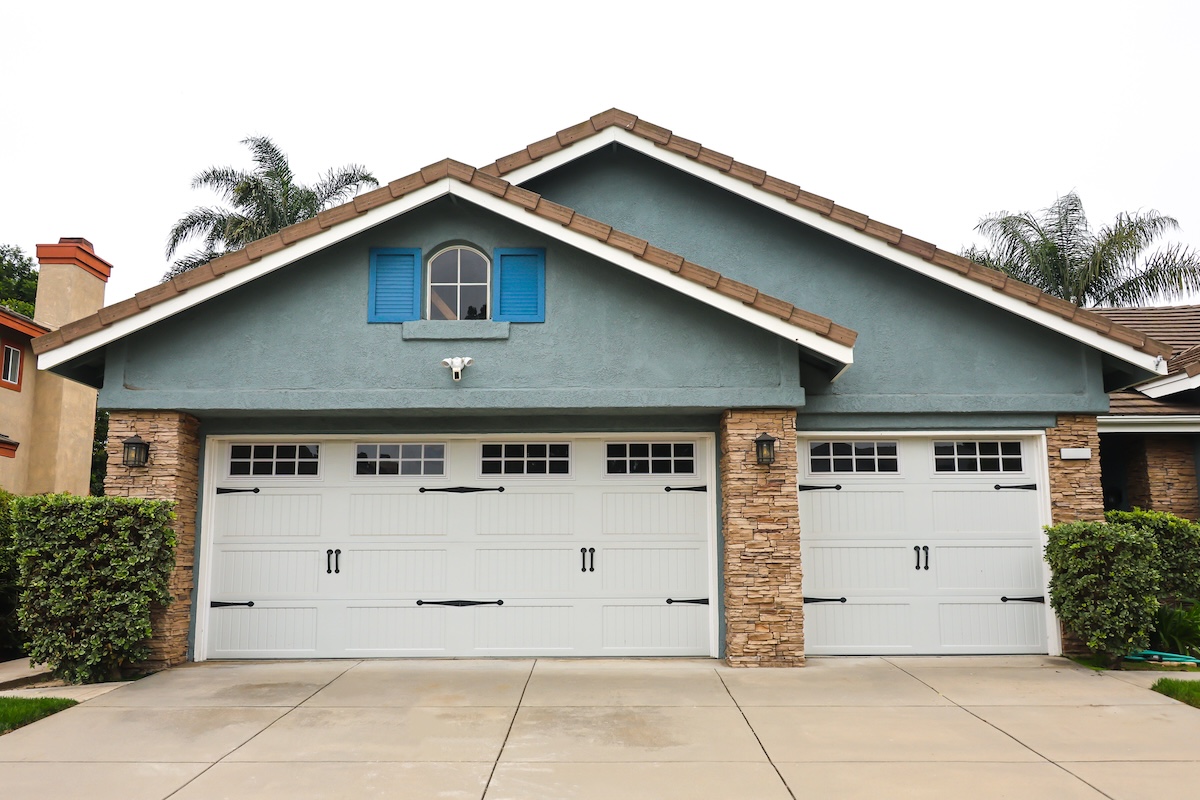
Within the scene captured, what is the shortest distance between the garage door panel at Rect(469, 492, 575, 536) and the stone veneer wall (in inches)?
279

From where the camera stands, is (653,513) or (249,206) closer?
(653,513)

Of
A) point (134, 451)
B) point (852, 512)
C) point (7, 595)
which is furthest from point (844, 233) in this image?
point (7, 595)

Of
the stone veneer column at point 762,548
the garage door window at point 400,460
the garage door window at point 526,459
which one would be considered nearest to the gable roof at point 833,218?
the stone veneer column at point 762,548

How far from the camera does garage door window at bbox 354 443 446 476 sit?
9.11m

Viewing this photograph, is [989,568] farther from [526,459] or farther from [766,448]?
[526,459]

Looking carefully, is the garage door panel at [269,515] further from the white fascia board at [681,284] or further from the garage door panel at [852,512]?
the garage door panel at [852,512]

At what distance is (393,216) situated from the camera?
8211 mm

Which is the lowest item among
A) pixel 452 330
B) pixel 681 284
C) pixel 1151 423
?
pixel 1151 423

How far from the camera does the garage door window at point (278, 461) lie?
30.0 ft

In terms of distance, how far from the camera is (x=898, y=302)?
929 centimetres

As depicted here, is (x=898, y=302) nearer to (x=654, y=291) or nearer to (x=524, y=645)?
(x=654, y=291)

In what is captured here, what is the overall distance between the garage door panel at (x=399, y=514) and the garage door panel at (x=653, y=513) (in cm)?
165

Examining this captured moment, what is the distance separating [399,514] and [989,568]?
6.00 metres

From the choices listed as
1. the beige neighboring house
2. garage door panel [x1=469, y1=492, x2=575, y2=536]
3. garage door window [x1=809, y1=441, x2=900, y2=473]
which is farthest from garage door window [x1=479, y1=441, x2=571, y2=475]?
the beige neighboring house
